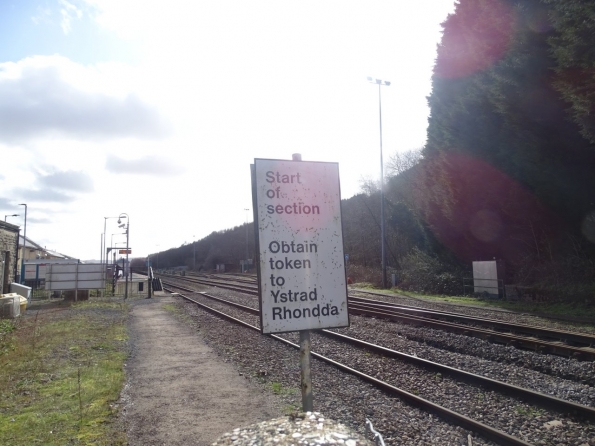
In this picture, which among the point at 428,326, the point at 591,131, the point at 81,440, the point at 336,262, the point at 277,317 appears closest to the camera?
the point at 277,317

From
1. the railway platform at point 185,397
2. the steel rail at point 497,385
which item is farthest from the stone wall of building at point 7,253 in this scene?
the steel rail at point 497,385

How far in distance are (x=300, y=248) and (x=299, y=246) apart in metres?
0.01

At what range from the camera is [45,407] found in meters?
6.86

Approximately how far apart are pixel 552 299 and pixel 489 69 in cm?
1084

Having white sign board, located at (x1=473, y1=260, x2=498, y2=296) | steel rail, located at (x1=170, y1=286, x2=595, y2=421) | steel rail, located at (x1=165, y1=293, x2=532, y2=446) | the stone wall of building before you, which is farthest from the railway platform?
the stone wall of building

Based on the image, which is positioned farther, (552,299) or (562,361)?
(552,299)

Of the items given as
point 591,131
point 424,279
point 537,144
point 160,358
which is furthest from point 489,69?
point 160,358

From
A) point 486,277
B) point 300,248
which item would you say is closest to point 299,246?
point 300,248

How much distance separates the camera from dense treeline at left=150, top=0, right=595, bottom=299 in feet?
58.5

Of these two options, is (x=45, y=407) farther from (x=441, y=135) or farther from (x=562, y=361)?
(x=441, y=135)

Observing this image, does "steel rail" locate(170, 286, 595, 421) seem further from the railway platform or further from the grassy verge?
the grassy verge

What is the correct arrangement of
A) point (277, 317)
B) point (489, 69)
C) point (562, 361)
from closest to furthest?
point (277, 317) < point (562, 361) < point (489, 69)

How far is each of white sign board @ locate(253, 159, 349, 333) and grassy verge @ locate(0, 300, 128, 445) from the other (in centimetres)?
371

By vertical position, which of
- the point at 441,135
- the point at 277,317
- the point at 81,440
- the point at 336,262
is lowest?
the point at 81,440
